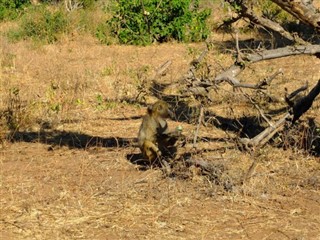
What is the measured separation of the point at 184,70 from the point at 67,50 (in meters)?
3.57

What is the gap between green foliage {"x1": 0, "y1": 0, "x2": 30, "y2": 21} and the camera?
1938 cm

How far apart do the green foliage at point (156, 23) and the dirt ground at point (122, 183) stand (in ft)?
15.2

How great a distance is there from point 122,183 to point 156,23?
367 inches

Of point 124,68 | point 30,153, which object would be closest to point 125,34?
point 124,68

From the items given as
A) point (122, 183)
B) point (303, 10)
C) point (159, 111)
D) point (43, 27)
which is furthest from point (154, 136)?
point (43, 27)

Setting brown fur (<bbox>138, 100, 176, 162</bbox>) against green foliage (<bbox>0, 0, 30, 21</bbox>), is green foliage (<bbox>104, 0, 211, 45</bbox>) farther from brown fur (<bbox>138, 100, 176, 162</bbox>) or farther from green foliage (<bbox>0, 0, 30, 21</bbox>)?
brown fur (<bbox>138, 100, 176, 162</bbox>)

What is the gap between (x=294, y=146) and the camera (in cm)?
709

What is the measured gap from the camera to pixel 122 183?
6.30 meters

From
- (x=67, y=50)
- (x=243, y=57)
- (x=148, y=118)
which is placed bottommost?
(x=67, y=50)

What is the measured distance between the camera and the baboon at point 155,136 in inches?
263

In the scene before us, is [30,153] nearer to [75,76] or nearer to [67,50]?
[75,76]

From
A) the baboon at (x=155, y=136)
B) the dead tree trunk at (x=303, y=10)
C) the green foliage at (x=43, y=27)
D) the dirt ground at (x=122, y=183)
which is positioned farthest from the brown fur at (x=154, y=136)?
the green foliage at (x=43, y=27)

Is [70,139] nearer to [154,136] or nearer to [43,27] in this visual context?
[154,136]

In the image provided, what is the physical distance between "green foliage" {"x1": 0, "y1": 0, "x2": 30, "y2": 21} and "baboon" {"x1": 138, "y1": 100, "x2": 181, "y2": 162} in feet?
44.9
